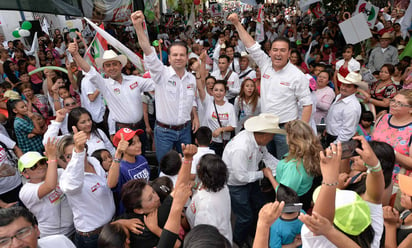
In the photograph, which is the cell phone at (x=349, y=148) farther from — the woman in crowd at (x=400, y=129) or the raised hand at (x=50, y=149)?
the raised hand at (x=50, y=149)

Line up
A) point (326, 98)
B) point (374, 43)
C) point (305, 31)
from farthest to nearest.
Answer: point (305, 31), point (374, 43), point (326, 98)

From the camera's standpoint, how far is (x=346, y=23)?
6.64 meters

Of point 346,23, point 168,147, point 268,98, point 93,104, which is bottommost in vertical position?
point 168,147

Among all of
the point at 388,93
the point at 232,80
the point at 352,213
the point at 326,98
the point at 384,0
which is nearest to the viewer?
the point at 352,213

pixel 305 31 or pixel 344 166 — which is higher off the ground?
pixel 305 31

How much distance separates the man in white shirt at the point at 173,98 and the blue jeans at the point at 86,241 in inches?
56.4

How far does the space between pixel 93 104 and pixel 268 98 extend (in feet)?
9.40

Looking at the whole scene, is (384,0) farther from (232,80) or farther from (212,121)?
(212,121)

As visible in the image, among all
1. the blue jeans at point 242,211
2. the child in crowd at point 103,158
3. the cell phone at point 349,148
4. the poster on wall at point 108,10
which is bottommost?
the blue jeans at point 242,211

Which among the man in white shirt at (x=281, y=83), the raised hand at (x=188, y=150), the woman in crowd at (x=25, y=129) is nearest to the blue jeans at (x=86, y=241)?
the raised hand at (x=188, y=150)

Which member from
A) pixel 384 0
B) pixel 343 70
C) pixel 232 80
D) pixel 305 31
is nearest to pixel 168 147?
pixel 232 80

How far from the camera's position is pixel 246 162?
8.91ft

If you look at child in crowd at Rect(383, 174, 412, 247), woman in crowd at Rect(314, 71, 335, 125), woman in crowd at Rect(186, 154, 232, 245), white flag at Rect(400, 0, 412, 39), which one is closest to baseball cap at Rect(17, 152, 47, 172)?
woman in crowd at Rect(186, 154, 232, 245)

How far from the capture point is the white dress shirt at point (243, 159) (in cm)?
269
